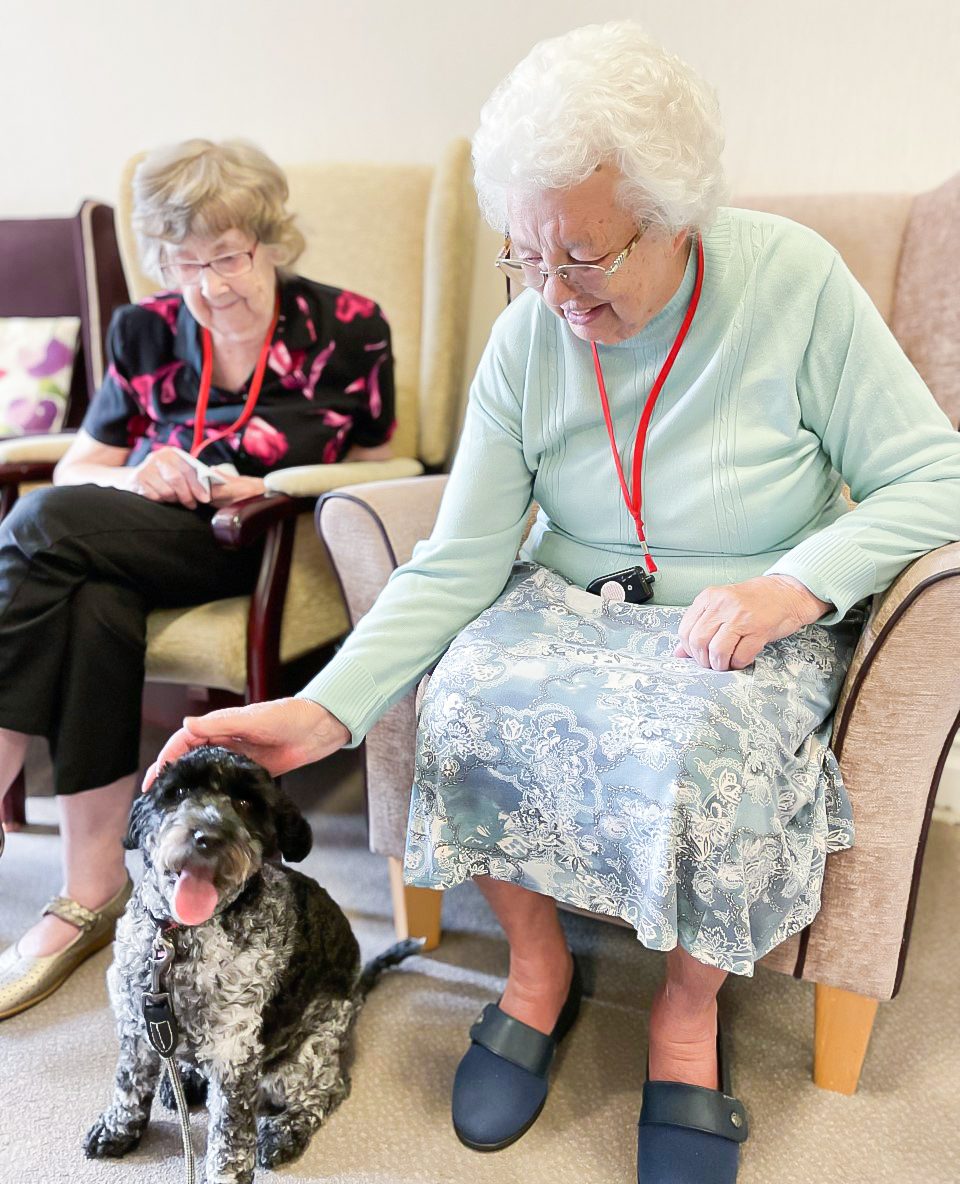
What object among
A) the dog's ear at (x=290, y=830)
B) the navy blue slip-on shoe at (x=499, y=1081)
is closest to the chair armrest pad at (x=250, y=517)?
the dog's ear at (x=290, y=830)

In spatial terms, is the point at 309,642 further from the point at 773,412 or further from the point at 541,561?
the point at 773,412

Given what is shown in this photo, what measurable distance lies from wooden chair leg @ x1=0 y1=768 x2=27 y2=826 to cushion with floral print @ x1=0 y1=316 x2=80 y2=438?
0.86 meters

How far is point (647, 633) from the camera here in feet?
3.89

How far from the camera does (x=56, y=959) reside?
1462 millimetres

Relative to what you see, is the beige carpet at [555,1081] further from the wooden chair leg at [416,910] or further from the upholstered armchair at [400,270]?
the upholstered armchair at [400,270]

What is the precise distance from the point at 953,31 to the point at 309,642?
1596 millimetres

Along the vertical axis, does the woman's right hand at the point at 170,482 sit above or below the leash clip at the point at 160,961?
above

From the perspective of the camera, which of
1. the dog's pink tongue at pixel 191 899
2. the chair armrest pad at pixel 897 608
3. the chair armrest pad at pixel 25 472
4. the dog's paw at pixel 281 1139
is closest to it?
the dog's pink tongue at pixel 191 899

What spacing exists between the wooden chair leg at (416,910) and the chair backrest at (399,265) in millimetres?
956

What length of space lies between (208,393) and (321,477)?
0.29 metres

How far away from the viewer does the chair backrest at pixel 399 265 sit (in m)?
2.14

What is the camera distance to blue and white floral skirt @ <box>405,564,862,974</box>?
100cm

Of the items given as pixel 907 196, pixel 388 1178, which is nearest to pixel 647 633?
pixel 388 1178

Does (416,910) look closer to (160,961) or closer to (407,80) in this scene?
(160,961)
